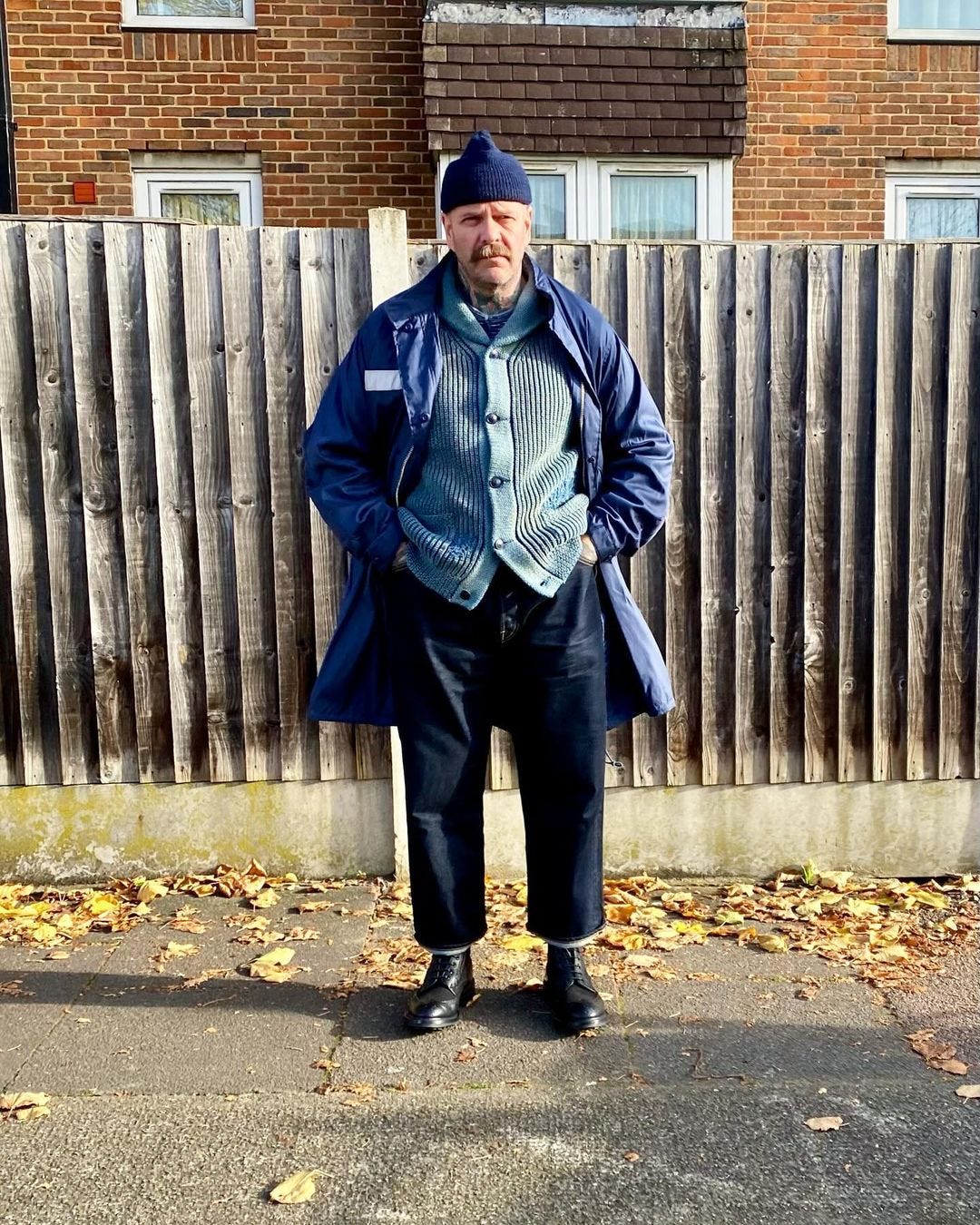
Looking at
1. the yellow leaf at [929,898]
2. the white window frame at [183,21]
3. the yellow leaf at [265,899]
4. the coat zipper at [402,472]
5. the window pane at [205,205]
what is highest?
the white window frame at [183,21]

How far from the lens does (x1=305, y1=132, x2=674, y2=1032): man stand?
316 centimetres

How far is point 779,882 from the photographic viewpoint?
14.9 ft

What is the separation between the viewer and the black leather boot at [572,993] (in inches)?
131

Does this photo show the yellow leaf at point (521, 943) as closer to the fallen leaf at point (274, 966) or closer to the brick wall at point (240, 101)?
the fallen leaf at point (274, 966)

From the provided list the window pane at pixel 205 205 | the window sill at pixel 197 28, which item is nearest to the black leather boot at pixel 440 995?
the window pane at pixel 205 205

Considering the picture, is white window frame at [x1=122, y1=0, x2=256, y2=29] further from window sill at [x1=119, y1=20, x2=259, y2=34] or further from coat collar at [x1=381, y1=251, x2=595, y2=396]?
coat collar at [x1=381, y1=251, x2=595, y2=396]

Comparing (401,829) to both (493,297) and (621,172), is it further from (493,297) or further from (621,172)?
(621,172)

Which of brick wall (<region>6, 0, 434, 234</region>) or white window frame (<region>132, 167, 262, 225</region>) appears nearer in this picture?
brick wall (<region>6, 0, 434, 234</region>)

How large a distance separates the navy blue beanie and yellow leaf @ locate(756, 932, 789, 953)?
7.87 ft

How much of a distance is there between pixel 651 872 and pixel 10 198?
614 centimetres

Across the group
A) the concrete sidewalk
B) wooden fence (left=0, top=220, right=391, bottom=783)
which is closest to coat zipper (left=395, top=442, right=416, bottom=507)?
wooden fence (left=0, top=220, right=391, bottom=783)

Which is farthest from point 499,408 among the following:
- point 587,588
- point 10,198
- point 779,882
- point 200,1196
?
→ point 10,198

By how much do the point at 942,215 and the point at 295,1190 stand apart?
925cm

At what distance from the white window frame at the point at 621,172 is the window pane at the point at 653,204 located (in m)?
0.08
